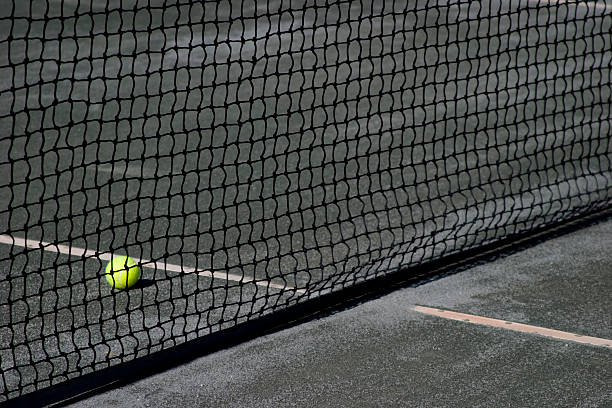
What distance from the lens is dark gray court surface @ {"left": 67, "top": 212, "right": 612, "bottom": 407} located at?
202 inches

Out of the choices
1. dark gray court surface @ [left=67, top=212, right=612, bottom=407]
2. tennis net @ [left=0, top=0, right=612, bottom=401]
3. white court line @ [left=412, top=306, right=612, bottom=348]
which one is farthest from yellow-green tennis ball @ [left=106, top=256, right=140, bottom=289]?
white court line @ [left=412, top=306, right=612, bottom=348]

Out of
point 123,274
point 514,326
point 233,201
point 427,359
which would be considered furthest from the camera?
point 233,201

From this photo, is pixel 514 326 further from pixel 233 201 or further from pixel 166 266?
pixel 233 201

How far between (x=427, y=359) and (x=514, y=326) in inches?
28.1

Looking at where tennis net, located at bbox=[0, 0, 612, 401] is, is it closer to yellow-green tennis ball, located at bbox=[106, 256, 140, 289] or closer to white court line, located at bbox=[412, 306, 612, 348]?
yellow-green tennis ball, located at bbox=[106, 256, 140, 289]

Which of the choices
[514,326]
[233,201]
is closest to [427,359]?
[514,326]

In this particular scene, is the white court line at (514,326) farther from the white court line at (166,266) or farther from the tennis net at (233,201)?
the white court line at (166,266)

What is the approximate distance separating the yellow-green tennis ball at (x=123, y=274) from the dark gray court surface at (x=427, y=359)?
1050mm

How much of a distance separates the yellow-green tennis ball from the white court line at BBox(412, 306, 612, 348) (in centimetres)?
189

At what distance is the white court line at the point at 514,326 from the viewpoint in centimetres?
572

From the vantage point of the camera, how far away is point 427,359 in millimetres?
5539

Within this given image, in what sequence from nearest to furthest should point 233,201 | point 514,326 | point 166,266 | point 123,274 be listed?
point 514,326, point 123,274, point 166,266, point 233,201

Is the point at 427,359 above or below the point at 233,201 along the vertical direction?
below

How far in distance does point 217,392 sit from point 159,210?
9.90 ft
